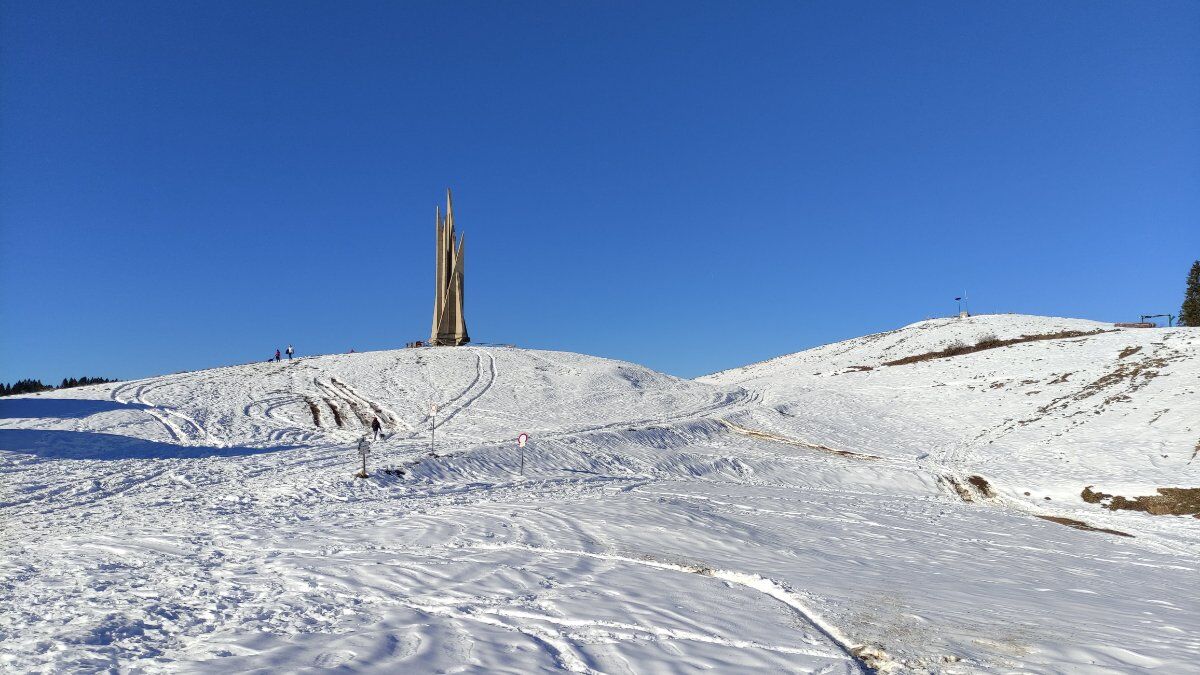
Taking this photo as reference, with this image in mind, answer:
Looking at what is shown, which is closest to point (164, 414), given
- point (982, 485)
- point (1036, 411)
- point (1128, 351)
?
point (982, 485)

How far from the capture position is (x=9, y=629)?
6.74 meters

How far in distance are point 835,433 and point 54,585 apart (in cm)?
3263

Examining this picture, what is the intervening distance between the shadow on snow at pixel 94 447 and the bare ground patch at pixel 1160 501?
29.7m

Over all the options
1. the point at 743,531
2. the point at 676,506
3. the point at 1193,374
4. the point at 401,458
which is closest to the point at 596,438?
the point at 401,458

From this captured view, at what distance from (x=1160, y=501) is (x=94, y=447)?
36549 mm

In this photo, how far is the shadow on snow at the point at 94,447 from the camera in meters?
21.3

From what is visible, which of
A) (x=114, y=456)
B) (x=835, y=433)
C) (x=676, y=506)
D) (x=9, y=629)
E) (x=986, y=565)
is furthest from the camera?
(x=835, y=433)

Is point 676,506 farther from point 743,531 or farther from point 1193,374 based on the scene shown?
point 1193,374

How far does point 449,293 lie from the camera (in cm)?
5791

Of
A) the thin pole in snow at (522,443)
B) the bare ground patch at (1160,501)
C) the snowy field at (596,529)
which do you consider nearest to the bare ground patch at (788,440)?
the snowy field at (596,529)

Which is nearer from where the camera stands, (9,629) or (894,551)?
(9,629)

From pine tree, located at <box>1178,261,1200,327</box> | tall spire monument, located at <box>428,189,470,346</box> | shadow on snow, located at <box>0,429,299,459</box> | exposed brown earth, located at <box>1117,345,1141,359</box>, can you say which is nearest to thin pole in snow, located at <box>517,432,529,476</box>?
shadow on snow, located at <box>0,429,299,459</box>

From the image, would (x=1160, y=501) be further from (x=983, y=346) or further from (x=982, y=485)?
(x=983, y=346)

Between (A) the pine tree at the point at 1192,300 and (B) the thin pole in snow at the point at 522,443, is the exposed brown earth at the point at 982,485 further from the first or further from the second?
(A) the pine tree at the point at 1192,300
